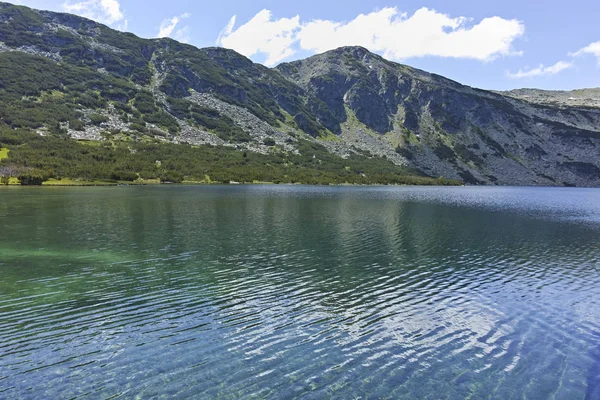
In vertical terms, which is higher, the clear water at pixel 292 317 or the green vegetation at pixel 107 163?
the green vegetation at pixel 107 163

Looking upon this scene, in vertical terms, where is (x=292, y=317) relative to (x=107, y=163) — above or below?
below

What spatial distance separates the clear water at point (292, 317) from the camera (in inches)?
598

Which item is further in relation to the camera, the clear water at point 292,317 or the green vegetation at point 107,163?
the green vegetation at point 107,163

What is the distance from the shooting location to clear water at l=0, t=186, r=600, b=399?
1520 centimetres

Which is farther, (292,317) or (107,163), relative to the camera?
(107,163)

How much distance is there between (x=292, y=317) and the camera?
868 inches

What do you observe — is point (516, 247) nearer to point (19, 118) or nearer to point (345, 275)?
point (345, 275)

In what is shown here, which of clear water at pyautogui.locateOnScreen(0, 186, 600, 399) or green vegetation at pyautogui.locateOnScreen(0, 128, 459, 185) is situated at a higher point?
green vegetation at pyautogui.locateOnScreen(0, 128, 459, 185)

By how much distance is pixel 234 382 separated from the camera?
14898 millimetres

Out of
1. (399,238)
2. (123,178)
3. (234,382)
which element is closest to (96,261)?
(234,382)

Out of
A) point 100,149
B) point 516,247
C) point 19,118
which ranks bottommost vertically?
point 516,247

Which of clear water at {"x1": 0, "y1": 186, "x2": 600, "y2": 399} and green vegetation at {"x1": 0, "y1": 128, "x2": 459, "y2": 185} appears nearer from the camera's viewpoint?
clear water at {"x1": 0, "y1": 186, "x2": 600, "y2": 399}

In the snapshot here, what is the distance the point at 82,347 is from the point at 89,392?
14.4 ft

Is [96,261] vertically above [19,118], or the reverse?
[19,118]
